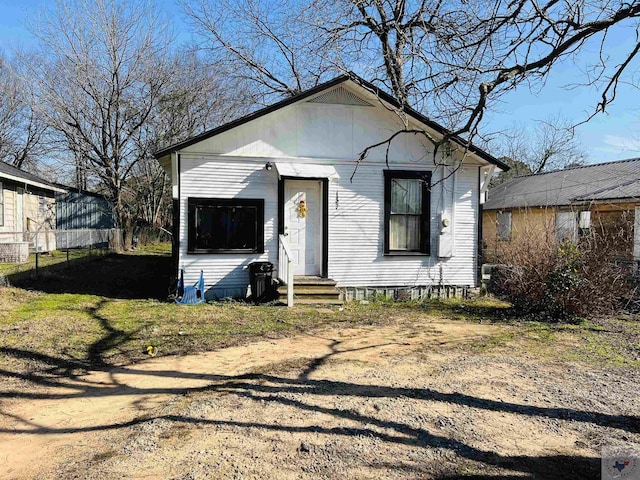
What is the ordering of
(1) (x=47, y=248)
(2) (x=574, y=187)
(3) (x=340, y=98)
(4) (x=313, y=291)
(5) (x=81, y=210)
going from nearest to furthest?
(4) (x=313, y=291), (3) (x=340, y=98), (1) (x=47, y=248), (2) (x=574, y=187), (5) (x=81, y=210)

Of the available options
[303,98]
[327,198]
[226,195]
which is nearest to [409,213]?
[327,198]

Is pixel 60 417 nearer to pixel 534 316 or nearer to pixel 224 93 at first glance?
pixel 534 316

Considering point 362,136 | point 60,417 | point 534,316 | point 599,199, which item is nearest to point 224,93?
point 362,136

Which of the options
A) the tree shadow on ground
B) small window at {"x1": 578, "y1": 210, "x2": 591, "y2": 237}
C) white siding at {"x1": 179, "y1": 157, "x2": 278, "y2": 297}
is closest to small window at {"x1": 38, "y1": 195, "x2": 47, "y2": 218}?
the tree shadow on ground

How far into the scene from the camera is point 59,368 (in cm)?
532

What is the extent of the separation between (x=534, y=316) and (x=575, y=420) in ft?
17.4

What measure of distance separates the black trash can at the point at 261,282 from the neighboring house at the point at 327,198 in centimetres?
38

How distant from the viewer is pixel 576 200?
1622 centimetres

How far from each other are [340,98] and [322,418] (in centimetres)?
798

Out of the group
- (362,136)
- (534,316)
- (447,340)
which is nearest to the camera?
(447,340)

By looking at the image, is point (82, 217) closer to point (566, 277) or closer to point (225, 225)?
point (225, 225)

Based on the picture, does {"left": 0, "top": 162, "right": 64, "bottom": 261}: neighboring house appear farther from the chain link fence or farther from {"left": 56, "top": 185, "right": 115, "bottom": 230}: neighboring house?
{"left": 56, "top": 185, "right": 115, "bottom": 230}: neighboring house

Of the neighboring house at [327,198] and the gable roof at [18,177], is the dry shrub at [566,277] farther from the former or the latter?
the gable roof at [18,177]

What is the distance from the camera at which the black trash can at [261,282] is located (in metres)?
9.68
